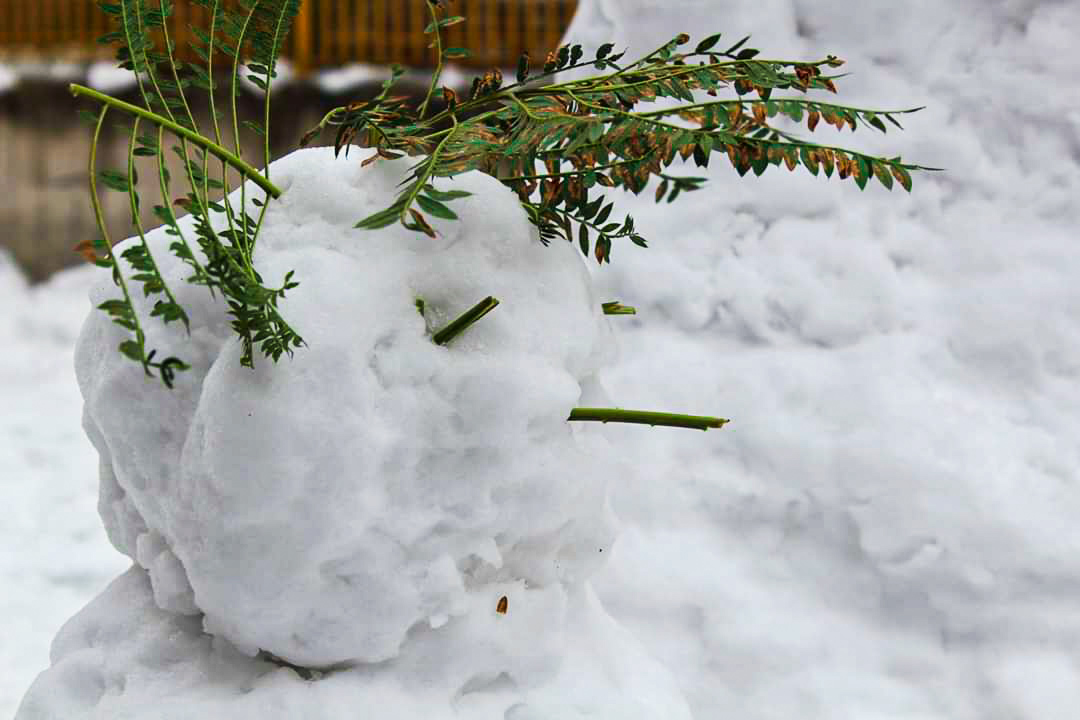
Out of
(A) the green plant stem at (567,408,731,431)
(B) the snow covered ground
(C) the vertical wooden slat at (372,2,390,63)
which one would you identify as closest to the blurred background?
(C) the vertical wooden slat at (372,2,390,63)

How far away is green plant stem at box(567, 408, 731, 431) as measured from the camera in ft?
2.68

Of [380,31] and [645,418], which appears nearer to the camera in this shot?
[645,418]

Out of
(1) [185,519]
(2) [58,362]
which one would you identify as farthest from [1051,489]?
(2) [58,362]

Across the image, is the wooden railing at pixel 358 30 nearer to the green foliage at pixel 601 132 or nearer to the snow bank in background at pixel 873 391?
the snow bank in background at pixel 873 391

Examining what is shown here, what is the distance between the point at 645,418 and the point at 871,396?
83 cm

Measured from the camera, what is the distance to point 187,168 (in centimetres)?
76

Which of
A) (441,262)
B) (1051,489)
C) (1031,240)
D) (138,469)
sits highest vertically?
(441,262)

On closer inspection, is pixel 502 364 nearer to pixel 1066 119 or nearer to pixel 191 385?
pixel 191 385

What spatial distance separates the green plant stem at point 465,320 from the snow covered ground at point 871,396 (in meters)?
0.64

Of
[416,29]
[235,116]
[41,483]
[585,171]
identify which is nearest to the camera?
[235,116]

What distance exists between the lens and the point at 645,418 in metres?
0.83

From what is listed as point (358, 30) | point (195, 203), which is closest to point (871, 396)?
point (195, 203)

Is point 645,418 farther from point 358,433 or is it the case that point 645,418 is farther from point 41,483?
point 41,483

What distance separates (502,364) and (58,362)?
2612 mm
